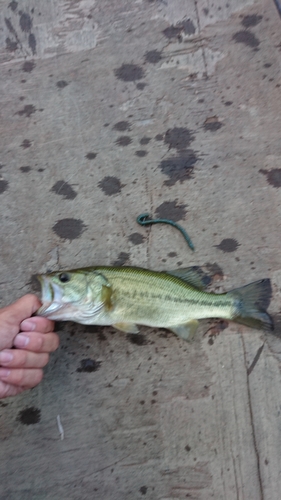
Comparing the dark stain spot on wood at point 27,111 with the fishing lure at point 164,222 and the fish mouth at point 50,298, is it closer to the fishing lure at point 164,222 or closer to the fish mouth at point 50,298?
the fishing lure at point 164,222

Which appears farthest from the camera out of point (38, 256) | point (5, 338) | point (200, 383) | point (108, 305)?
point (38, 256)

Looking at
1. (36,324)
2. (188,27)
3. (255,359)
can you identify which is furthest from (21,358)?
(188,27)

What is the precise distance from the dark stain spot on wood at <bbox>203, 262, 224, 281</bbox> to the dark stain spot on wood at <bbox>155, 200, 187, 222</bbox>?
1.62ft

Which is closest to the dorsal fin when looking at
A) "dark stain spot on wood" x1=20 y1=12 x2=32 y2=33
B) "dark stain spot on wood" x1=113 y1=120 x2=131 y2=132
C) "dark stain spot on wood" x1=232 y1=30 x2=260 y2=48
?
"dark stain spot on wood" x1=113 y1=120 x2=131 y2=132

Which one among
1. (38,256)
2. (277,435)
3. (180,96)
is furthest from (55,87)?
(277,435)

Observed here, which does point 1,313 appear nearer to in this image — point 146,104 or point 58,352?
point 58,352

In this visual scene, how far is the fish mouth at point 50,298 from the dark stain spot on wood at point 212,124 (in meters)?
2.10

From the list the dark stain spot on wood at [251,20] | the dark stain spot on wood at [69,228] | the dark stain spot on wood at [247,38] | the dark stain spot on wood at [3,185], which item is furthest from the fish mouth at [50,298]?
the dark stain spot on wood at [251,20]

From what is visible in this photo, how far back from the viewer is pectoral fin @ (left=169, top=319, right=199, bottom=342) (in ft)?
10.1

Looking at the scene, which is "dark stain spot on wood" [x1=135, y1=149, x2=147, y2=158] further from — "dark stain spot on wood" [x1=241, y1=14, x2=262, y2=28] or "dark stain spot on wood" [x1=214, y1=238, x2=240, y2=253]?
"dark stain spot on wood" [x1=241, y1=14, x2=262, y2=28]

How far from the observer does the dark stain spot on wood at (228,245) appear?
3.39 m

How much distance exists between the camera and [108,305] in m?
2.90

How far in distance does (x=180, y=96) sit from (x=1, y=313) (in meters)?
2.60

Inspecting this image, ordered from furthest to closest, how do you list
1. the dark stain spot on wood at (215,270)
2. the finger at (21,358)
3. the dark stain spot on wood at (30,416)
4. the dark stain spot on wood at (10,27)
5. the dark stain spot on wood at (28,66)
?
1. the dark stain spot on wood at (10,27)
2. the dark stain spot on wood at (28,66)
3. the dark stain spot on wood at (215,270)
4. the dark stain spot on wood at (30,416)
5. the finger at (21,358)
